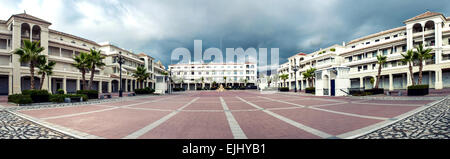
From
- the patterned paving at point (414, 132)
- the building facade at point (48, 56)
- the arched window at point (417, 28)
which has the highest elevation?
the arched window at point (417, 28)

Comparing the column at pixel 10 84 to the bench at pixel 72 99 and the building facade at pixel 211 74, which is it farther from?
the building facade at pixel 211 74

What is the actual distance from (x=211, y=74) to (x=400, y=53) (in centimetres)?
6592

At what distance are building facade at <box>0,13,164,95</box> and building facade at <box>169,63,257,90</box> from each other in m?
39.0

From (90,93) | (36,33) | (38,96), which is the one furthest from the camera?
(36,33)

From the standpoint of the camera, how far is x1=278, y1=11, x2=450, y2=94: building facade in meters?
24.8

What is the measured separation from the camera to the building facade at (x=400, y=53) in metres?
24.8

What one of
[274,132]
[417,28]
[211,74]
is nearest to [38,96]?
[274,132]

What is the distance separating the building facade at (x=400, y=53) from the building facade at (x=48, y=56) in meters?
43.1

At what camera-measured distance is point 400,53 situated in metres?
27.8

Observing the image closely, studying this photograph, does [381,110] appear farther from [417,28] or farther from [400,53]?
[417,28]

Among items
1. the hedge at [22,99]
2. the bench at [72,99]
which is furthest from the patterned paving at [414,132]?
the hedge at [22,99]

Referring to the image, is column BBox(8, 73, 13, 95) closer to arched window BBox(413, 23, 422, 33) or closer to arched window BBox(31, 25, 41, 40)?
arched window BBox(31, 25, 41, 40)

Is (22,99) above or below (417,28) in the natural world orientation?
below
